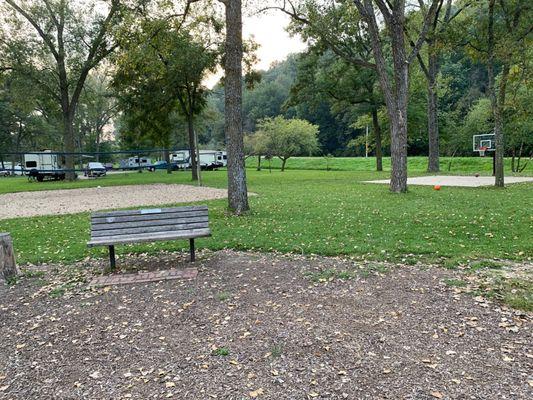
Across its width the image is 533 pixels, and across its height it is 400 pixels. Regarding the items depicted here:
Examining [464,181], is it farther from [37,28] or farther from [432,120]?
[37,28]

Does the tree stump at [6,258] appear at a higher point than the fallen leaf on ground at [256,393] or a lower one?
higher

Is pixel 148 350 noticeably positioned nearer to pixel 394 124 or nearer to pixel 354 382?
pixel 354 382

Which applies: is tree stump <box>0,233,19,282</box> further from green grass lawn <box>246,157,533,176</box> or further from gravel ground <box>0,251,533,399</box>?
green grass lawn <box>246,157,533,176</box>

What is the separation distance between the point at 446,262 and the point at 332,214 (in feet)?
13.2

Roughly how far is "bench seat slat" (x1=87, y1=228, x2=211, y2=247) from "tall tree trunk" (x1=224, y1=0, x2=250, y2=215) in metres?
3.80

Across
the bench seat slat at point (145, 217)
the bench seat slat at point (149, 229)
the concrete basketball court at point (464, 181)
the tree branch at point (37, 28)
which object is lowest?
the concrete basketball court at point (464, 181)

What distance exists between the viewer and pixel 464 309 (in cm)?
371

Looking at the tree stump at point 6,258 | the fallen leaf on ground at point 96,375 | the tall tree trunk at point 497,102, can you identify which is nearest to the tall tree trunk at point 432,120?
the tall tree trunk at point 497,102

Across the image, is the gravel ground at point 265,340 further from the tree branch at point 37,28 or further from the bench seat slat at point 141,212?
the tree branch at point 37,28

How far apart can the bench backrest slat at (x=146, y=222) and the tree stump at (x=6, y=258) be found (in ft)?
2.99

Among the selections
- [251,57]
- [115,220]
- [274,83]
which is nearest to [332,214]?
[115,220]

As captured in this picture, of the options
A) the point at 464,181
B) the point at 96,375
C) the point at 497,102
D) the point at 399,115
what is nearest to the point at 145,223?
the point at 96,375

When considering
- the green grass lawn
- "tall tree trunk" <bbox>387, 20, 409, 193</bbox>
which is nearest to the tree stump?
"tall tree trunk" <bbox>387, 20, 409, 193</bbox>

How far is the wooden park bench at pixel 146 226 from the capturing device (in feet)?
17.0
